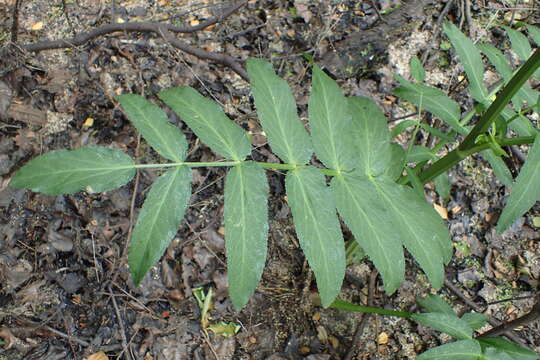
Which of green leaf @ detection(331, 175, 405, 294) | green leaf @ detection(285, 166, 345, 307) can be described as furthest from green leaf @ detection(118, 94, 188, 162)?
green leaf @ detection(331, 175, 405, 294)

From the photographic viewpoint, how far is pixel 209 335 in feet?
7.09

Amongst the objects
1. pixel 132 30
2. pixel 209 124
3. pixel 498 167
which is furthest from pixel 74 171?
pixel 132 30

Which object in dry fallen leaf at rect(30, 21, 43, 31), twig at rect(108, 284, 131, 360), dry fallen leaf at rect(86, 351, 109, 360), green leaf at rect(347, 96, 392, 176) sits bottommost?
dry fallen leaf at rect(86, 351, 109, 360)

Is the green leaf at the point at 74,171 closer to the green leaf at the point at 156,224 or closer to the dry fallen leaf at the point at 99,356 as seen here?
the green leaf at the point at 156,224

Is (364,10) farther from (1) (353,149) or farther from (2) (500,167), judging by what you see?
(1) (353,149)

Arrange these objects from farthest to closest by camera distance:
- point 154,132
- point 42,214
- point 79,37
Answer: point 79,37 → point 42,214 → point 154,132

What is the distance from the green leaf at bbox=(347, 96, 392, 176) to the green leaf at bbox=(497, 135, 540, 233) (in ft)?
1.20

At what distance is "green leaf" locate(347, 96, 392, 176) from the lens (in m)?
1.39

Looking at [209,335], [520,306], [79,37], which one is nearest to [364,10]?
[79,37]

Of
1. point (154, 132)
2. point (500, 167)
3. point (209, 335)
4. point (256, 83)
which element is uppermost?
point (256, 83)

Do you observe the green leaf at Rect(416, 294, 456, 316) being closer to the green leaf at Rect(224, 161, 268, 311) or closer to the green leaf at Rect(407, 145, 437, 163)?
the green leaf at Rect(407, 145, 437, 163)

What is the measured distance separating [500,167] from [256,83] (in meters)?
1.02

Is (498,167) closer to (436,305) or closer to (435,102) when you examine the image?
(435,102)

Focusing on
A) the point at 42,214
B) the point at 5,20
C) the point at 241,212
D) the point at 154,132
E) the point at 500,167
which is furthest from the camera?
the point at 5,20
